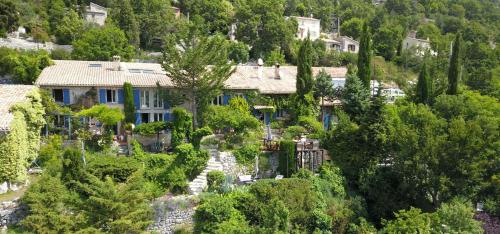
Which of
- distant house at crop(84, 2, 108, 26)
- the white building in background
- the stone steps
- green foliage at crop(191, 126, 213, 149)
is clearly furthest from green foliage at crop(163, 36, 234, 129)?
the white building in background

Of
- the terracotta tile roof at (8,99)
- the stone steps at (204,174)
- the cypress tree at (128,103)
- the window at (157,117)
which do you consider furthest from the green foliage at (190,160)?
the terracotta tile roof at (8,99)

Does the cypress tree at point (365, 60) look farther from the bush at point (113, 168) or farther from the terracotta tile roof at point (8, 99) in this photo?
the terracotta tile roof at point (8, 99)

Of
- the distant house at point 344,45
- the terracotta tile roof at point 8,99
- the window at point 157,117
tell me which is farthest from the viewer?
the distant house at point 344,45

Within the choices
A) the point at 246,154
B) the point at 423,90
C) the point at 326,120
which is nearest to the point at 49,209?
the point at 246,154

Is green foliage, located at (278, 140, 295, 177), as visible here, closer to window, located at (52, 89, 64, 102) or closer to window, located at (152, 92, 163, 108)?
window, located at (152, 92, 163, 108)

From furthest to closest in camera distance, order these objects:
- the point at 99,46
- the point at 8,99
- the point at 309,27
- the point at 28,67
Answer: the point at 309,27
the point at 99,46
the point at 28,67
the point at 8,99

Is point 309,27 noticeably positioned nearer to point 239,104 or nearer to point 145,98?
point 239,104
